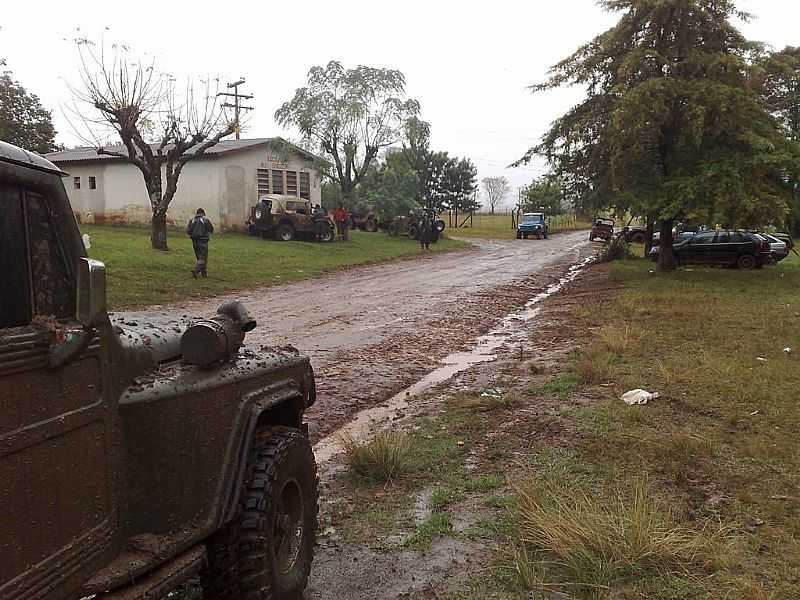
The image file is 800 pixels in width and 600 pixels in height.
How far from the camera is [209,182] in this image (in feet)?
102

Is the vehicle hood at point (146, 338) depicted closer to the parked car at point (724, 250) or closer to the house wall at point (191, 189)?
the parked car at point (724, 250)

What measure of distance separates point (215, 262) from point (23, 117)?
974 inches

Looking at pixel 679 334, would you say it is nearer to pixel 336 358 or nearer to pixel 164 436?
pixel 336 358

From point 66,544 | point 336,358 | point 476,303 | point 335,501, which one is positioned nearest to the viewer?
point 66,544

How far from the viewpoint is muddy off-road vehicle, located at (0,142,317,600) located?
1.83 meters

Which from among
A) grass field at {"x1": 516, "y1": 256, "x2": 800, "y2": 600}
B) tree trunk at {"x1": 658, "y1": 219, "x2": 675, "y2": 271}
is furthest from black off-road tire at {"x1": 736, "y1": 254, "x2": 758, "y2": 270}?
grass field at {"x1": 516, "y1": 256, "x2": 800, "y2": 600}

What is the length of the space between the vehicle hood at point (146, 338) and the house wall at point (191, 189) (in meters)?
28.8

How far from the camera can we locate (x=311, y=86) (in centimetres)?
3219

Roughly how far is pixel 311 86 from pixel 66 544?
32206mm

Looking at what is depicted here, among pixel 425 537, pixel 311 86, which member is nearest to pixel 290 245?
pixel 311 86

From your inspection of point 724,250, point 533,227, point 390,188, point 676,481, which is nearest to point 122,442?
point 676,481

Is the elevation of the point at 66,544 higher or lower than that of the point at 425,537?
higher

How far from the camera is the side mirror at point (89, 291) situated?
6.30 feet

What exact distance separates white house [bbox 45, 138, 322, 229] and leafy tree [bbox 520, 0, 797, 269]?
1508 cm
